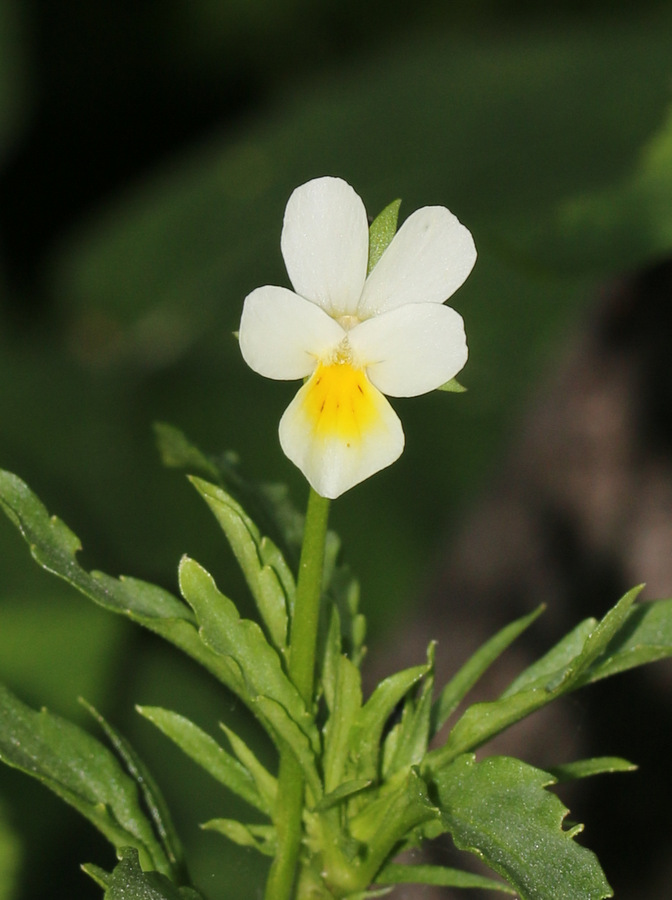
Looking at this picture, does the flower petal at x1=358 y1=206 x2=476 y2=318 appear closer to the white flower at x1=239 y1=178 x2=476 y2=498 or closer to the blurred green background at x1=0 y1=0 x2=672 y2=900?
the white flower at x1=239 y1=178 x2=476 y2=498

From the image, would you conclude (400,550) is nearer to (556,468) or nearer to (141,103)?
(556,468)

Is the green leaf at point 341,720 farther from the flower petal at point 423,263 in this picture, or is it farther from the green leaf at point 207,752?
the flower petal at point 423,263

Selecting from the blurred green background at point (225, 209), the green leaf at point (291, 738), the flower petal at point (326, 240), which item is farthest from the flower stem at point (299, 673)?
the blurred green background at point (225, 209)

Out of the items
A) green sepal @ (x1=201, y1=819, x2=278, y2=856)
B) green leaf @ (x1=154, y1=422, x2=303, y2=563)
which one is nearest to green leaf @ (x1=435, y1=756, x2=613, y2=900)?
green sepal @ (x1=201, y1=819, x2=278, y2=856)

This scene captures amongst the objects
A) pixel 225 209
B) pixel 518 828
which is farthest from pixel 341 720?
pixel 225 209

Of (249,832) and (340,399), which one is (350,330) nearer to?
(340,399)

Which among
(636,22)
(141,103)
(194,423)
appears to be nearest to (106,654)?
(194,423)
